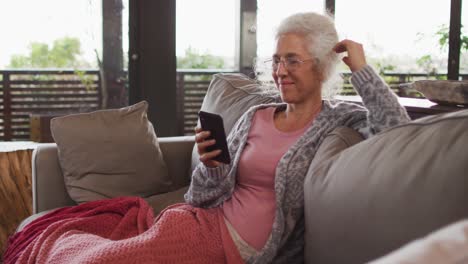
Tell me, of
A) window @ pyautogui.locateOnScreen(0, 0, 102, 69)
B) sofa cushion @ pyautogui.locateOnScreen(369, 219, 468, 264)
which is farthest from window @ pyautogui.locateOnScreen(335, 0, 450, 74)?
sofa cushion @ pyautogui.locateOnScreen(369, 219, 468, 264)

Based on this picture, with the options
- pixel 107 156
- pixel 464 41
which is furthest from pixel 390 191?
pixel 464 41

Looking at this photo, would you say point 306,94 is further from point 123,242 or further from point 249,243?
point 123,242

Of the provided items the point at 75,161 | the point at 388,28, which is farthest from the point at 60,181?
the point at 388,28

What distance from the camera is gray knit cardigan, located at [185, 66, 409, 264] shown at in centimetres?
164

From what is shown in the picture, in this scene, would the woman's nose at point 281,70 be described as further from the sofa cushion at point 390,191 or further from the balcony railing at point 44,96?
the balcony railing at point 44,96

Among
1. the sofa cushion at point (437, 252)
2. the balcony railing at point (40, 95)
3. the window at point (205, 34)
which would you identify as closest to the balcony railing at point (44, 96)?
the balcony railing at point (40, 95)

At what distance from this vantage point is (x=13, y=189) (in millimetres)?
2922

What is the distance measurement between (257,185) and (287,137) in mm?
178

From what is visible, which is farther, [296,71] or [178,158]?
[178,158]

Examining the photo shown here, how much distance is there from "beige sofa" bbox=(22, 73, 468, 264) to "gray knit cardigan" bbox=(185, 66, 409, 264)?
12cm

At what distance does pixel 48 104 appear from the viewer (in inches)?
177

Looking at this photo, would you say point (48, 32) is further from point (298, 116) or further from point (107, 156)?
point (298, 116)

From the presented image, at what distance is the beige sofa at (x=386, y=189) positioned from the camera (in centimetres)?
99

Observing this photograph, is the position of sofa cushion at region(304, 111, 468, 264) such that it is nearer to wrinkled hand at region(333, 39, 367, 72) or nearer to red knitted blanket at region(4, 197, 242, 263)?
red knitted blanket at region(4, 197, 242, 263)
